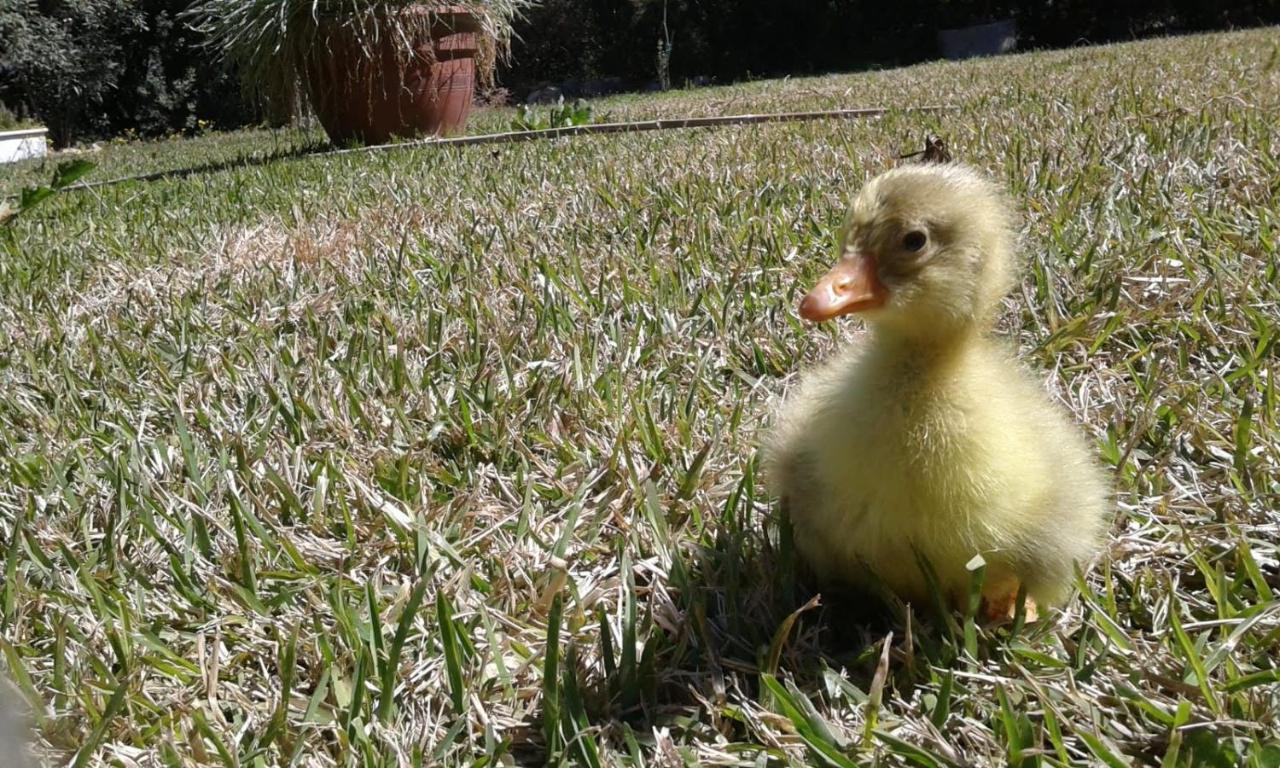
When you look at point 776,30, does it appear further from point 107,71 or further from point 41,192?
point 41,192

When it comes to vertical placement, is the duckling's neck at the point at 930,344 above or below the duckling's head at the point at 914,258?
below

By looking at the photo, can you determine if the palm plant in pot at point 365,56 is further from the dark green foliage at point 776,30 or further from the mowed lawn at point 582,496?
the dark green foliage at point 776,30

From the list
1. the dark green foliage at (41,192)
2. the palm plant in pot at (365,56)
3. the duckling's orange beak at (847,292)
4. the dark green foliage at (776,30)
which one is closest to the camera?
the duckling's orange beak at (847,292)

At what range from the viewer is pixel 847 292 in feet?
3.62

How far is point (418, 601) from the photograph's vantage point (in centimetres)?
122

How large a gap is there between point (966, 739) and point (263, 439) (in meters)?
1.31

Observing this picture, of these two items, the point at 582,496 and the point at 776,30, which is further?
the point at 776,30

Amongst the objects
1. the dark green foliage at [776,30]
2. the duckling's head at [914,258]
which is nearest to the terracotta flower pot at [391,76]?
the duckling's head at [914,258]

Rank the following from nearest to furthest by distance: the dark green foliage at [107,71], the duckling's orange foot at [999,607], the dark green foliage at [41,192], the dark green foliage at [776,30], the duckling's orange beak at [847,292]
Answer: the duckling's orange beak at [847,292], the duckling's orange foot at [999,607], the dark green foliage at [41,192], the dark green foliage at [107,71], the dark green foliage at [776,30]

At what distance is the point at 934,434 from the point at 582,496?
2.10 feet

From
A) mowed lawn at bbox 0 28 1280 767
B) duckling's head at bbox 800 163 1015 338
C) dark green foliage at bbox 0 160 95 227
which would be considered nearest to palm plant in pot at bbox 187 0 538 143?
dark green foliage at bbox 0 160 95 227

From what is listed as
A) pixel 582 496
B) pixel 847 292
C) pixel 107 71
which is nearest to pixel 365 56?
pixel 582 496

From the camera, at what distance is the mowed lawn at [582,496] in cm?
112

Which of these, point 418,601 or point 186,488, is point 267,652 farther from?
point 186,488
